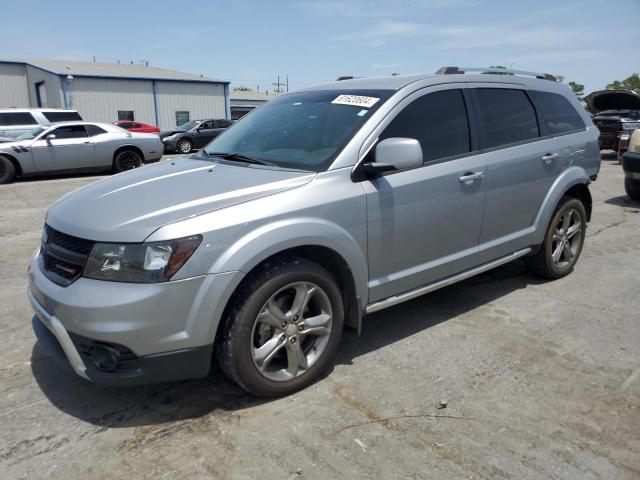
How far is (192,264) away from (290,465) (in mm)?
1039

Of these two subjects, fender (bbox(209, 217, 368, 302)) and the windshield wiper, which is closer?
fender (bbox(209, 217, 368, 302))

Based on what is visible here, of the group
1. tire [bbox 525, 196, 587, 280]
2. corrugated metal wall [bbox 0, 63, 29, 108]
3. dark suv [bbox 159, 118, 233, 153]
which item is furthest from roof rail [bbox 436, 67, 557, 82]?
corrugated metal wall [bbox 0, 63, 29, 108]

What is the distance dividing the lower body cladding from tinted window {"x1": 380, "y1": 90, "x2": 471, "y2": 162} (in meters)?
1.61

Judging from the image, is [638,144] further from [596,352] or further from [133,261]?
[133,261]

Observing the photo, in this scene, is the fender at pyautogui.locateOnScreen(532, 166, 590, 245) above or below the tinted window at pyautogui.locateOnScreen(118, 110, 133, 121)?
below

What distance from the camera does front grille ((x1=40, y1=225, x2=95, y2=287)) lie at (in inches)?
106

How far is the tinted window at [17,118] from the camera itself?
49.6 feet

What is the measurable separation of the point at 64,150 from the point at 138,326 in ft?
39.3

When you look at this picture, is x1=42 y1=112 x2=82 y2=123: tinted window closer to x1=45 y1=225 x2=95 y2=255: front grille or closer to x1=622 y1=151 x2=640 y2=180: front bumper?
x1=622 y1=151 x2=640 y2=180: front bumper

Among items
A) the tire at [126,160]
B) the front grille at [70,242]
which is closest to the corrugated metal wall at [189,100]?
the tire at [126,160]

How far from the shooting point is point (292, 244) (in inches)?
113

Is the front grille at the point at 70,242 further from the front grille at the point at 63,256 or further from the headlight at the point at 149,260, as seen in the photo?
the headlight at the point at 149,260

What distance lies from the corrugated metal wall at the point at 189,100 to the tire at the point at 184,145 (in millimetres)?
11529

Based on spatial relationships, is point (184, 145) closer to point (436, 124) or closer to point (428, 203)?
point (436, 124)
